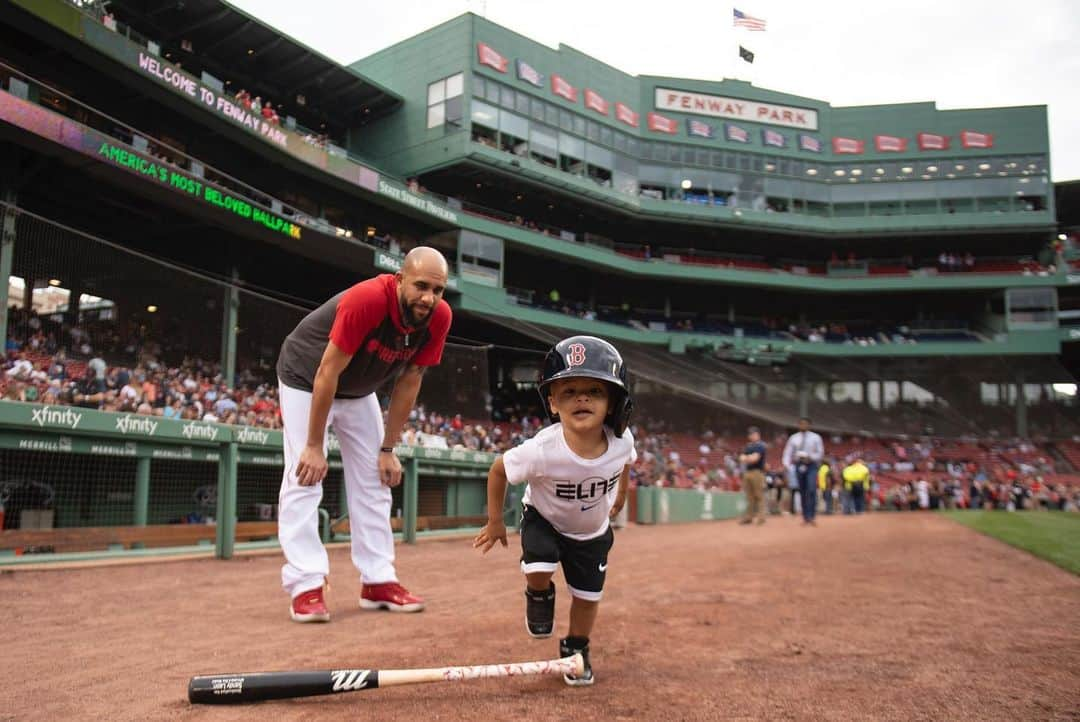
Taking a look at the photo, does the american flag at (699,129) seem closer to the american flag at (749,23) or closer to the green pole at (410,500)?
the american flag at (749,23)

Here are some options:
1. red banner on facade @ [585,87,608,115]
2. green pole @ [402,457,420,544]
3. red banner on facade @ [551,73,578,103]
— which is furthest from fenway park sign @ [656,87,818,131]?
green pole @ [402,457,420,544]

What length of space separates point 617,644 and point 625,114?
133ft

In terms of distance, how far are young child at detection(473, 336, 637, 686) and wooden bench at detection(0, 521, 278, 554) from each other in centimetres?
558

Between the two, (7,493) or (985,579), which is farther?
(7,493)

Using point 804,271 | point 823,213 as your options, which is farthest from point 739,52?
point 804,271

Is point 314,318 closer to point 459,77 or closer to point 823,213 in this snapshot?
point 459,77

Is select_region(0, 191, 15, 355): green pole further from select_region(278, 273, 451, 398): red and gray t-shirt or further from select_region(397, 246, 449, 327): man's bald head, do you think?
select_region(397, 246, 449, 327): man's bald head

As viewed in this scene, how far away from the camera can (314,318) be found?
Result: 465cm

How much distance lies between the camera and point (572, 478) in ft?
10.6

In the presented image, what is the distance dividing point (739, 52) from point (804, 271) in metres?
14.2

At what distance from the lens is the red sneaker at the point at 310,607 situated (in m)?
4.29

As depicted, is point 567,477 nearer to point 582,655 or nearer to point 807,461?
point 582,655

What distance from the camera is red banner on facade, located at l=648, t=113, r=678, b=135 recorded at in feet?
140

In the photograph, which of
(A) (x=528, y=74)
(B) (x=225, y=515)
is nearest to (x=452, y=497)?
(B) (x=225, y=515)
